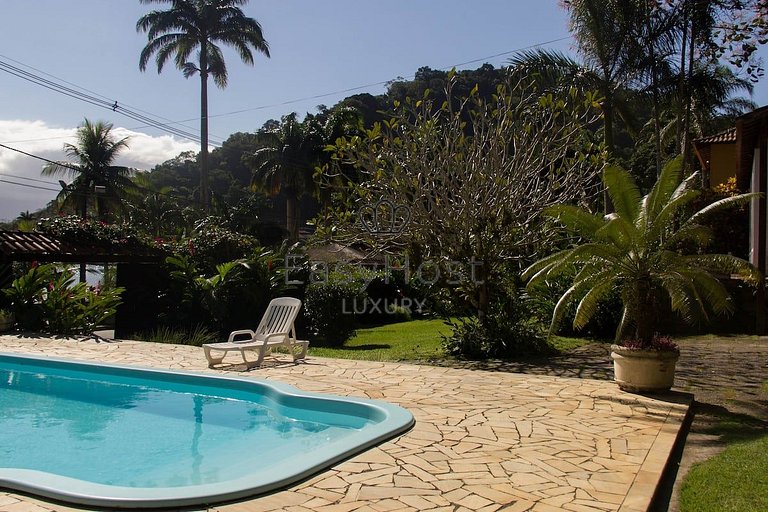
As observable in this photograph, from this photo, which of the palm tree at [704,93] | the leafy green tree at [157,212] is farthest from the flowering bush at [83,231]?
the leafy green tree at [157,212]

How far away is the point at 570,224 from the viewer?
939cm

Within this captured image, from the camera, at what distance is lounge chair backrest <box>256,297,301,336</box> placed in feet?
41.2

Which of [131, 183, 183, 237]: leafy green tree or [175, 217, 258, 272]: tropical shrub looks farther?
[131, 183, 183, 237]: leafy green tree

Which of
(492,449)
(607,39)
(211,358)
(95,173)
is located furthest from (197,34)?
(492,449)

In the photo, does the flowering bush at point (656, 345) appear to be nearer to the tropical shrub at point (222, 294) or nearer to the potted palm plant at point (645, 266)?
the potted palm plant at point (645, 266)

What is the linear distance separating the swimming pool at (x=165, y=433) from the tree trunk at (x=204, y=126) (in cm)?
2580

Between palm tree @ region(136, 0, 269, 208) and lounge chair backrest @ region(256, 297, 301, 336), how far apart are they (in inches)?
1062

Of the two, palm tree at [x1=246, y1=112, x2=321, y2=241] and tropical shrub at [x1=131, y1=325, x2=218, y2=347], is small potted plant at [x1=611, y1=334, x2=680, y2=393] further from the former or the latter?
palm tree at [x1=246, y1=112, x2=321, y2=241]

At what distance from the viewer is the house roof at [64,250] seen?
658 inches

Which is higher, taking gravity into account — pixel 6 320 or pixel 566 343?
pixel 6 320

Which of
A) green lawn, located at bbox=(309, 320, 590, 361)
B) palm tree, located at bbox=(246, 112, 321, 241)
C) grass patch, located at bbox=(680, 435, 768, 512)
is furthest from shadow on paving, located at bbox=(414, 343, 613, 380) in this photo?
palm tree, located at bbox=(246, 112, 321, 241)

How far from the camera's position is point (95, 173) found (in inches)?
1667

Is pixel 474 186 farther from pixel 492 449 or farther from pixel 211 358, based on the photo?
pixel 492 449

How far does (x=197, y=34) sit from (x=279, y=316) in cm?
3134
